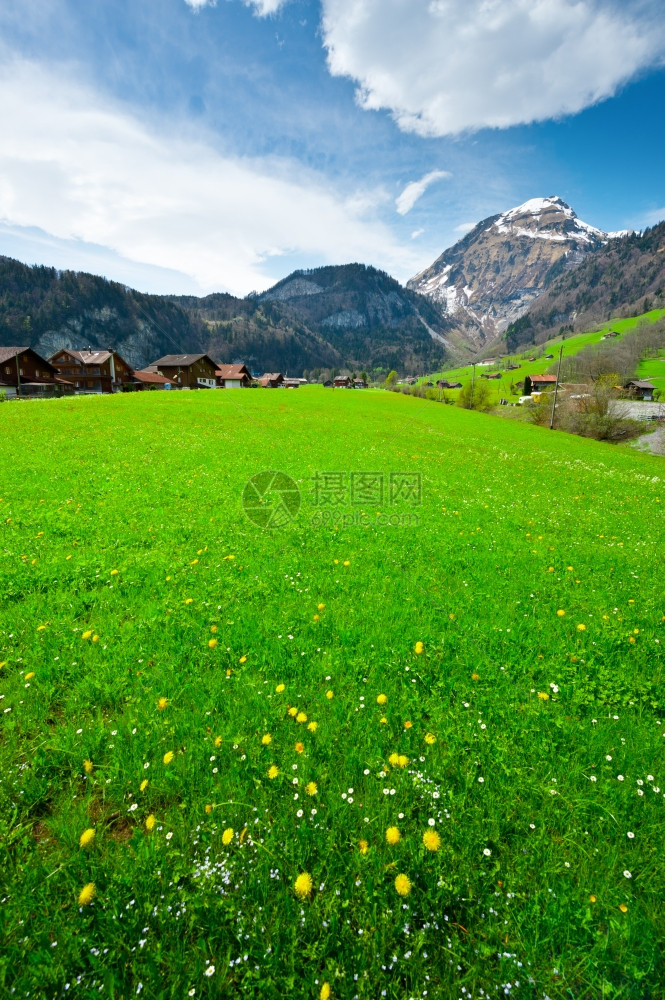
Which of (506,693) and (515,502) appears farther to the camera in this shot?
(515,502)

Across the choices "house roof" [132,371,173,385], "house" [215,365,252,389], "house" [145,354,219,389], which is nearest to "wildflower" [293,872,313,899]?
"house" [145,354,219,389]

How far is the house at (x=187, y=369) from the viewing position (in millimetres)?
104125

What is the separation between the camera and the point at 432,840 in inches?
114

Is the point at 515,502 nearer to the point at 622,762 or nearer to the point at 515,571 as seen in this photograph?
the point at 515,571

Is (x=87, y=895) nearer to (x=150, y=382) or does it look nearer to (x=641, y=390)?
(x=150, y=382)

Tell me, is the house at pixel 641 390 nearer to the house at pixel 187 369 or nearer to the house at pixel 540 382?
the house at pixel 540 382

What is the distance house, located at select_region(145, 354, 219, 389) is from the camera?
10412cm

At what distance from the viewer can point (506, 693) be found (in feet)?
14.5

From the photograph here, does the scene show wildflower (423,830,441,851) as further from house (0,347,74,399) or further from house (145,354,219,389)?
house (145,354,219,389)

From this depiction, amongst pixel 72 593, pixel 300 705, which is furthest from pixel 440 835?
pixel 72 593

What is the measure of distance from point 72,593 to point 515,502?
12.3 m

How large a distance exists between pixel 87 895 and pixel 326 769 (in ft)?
5.98

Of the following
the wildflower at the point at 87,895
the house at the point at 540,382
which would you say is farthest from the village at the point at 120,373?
the house at the point at 540,382

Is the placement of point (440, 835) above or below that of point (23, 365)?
below
